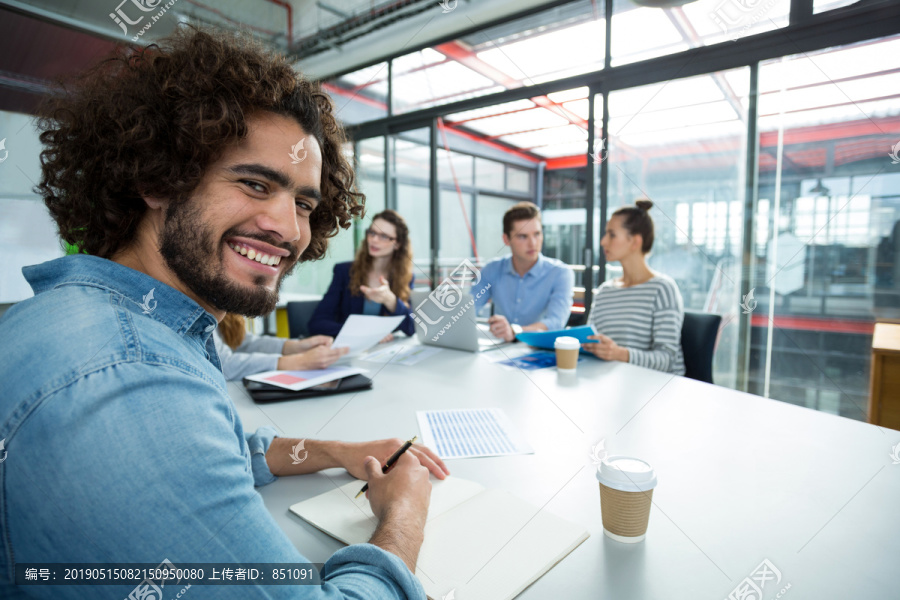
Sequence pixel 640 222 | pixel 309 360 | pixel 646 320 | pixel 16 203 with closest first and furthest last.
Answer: pixel 309 360 → pixel 646 320 → pixel 640 222 → pixel 16 203

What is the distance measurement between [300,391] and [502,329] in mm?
1169

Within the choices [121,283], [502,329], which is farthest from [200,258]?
[502,329]

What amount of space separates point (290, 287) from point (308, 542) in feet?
17.4

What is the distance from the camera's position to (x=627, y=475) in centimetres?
76

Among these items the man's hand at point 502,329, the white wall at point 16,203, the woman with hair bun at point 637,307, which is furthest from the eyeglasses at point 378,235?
the white wall at point 16,203

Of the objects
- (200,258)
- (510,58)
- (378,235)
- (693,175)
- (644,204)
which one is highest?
(510,58)

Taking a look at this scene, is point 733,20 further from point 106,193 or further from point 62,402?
point 62,402

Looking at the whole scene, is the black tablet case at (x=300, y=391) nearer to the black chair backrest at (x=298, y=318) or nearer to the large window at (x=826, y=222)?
the black chair backrest at (x=298, y=318)

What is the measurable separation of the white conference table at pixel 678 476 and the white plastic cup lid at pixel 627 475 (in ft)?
0.35

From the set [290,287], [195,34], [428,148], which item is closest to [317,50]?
[428,148]

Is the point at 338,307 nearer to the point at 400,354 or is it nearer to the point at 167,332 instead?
the point at 400,354

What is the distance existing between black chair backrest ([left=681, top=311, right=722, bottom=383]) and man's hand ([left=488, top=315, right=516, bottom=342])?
2.75 ft

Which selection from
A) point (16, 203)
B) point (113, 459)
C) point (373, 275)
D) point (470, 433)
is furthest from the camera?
point (16, 203)

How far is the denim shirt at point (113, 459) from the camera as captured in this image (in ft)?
1.48
